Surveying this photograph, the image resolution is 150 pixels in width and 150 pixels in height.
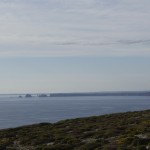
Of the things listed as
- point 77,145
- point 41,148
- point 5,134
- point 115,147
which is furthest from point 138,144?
point 5,134

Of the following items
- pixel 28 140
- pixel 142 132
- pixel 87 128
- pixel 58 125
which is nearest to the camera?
pixel 142 132

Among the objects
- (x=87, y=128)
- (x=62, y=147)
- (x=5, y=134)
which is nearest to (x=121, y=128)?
(x=87, y=128)

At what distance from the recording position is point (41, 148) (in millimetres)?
21531

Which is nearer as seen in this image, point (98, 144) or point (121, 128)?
point (98, 144)

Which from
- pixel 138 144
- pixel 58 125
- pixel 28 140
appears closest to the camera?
pixel 138 144

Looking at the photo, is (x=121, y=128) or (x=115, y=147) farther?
(x=121, y=128)

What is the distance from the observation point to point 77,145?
2147cm

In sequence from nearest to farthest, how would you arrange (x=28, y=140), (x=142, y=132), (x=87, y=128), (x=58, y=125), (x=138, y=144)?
(x=138, y=144) → (x=142, y=132) → (x=28, y=140) → (x=87, y=128) → (x=58, y=125)

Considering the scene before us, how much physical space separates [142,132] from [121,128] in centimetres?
400

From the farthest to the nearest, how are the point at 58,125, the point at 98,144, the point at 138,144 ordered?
the point at 58,125 < the point at 98,144 < the point at 138,144

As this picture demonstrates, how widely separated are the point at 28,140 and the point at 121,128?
6.70 metres

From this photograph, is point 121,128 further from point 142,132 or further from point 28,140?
point 28,140

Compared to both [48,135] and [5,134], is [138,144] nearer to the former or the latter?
[48,135]

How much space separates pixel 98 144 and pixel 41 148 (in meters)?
3.43
